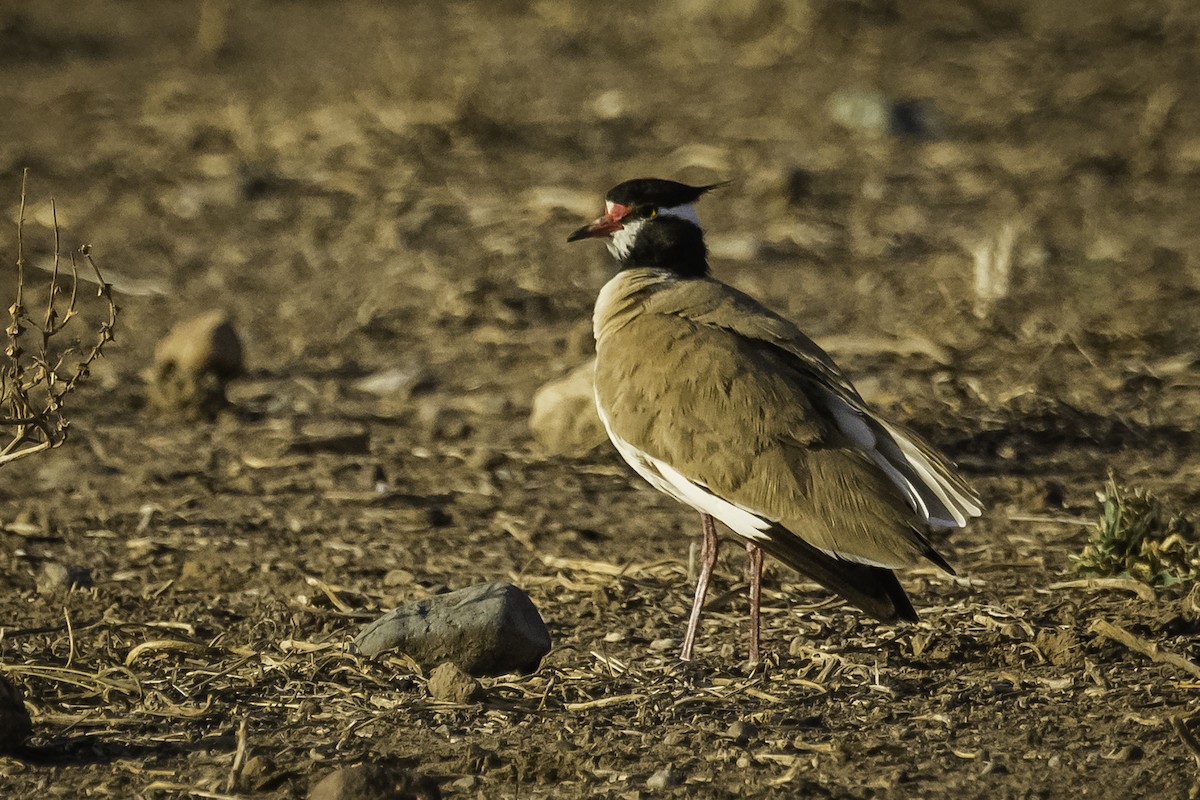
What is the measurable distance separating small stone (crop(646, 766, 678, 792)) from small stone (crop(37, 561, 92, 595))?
2415 millimetres

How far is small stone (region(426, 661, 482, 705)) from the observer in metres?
4.48

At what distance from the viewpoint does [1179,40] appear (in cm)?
1287

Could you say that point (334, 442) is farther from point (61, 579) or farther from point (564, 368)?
point (61, 579)

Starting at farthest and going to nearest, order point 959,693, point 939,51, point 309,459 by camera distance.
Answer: point 939,51 → point 309,459 → point 959,693

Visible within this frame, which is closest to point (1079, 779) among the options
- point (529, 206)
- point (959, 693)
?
point (959, 693)

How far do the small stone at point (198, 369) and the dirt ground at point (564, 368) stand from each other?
14 centimetres

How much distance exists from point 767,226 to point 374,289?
2.38 meters

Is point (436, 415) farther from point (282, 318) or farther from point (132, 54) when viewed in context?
point (132, 54)

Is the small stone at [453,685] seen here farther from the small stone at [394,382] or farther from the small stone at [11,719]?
the small stone at [394,382]

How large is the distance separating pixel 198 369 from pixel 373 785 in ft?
13.0

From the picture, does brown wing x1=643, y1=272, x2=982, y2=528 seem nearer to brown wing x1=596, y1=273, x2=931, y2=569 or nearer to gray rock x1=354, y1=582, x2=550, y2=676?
brown wing x1=596, y1=273, x2=931, y2=569

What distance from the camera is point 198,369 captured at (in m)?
7.40

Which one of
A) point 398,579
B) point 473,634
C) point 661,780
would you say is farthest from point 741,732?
point 398,579

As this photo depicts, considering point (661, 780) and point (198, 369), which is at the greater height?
point (198, 369)
